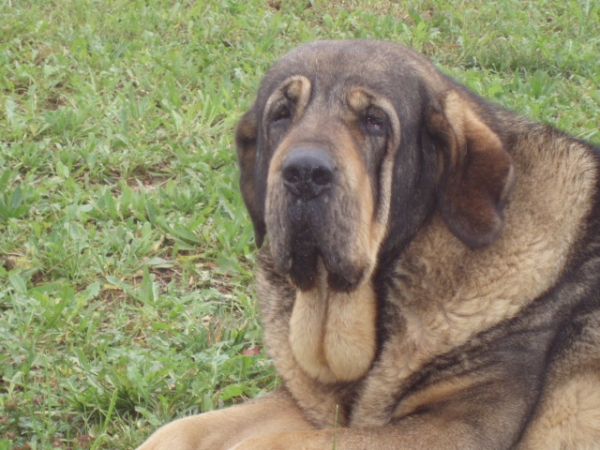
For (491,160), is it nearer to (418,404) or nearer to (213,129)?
(418,404)

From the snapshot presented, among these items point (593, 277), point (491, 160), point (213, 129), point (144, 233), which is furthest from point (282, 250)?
point (213, 129)

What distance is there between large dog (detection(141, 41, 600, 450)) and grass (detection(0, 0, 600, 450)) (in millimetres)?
515

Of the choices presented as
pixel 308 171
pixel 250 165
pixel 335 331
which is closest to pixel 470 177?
pixel 308 171

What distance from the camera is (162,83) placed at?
703cm

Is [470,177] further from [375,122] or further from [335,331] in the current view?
[335,331]

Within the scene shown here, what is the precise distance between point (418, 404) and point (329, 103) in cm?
118

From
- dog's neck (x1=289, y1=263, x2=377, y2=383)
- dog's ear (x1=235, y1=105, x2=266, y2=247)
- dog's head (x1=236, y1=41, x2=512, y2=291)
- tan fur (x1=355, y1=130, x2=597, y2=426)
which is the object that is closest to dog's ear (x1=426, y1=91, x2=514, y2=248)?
dog's head (x1=236, y1=41, x2=512, y2=291)

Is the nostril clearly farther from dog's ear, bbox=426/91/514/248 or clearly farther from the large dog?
dog's ear, bbox=426/91/514/248

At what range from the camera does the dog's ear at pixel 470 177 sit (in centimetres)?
367

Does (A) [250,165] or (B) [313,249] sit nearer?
(B) [313,249]

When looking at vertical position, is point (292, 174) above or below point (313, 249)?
above

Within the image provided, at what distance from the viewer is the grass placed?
14.0ft

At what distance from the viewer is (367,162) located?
3.62 meters

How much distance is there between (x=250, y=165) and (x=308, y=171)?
927 millimetres
